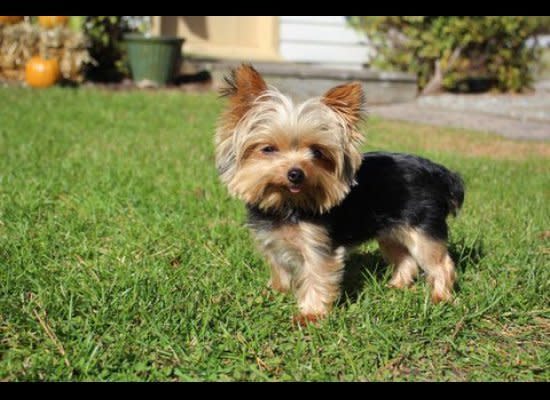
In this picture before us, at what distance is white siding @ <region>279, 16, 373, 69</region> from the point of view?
621 inches

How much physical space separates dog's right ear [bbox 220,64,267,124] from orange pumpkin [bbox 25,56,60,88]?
8660 millimetres

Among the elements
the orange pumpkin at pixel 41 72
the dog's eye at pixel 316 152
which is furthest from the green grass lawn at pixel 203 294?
Answer: the orange pumpkin at pixel 41 72

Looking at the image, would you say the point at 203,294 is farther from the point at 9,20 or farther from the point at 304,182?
the point at 9,20

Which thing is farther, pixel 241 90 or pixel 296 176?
pixel 241 90

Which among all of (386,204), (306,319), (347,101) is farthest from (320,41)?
(306,319)

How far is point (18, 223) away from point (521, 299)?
12.0 ft

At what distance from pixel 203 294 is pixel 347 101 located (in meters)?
1.47

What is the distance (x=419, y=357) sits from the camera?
128 inches

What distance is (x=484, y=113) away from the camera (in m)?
12.1

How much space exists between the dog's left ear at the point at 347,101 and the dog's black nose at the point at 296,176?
0.46m
